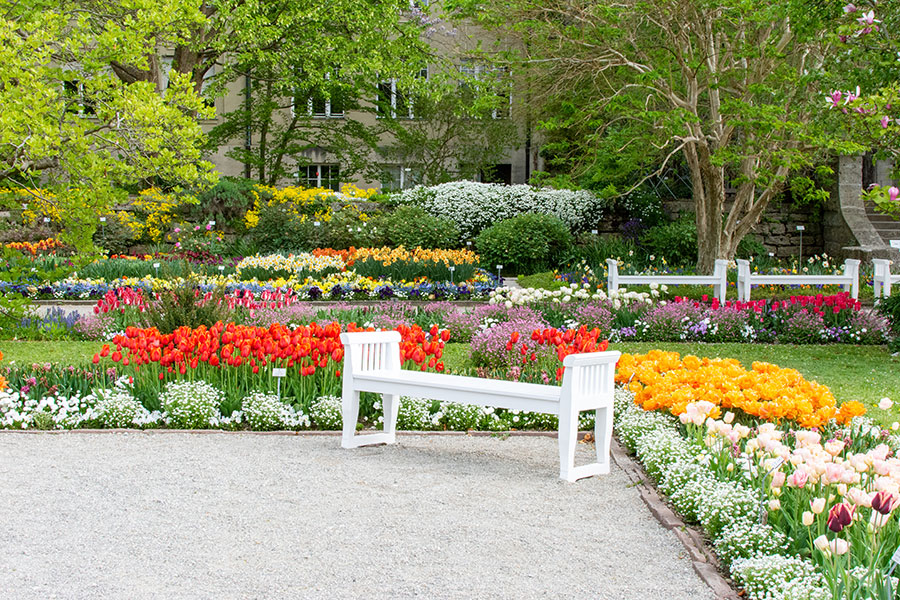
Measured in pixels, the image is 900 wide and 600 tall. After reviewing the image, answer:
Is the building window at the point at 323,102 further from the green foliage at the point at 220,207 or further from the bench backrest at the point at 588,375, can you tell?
the bench backrest at the point at 588,375

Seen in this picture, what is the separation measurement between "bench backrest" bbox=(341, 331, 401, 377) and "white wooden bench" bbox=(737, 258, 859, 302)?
766 centimetres

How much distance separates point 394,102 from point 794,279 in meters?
15.5

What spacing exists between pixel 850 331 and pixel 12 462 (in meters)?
8.71

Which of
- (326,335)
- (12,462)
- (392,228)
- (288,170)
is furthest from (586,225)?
(12,462)

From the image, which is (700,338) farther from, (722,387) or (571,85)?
(571,85)

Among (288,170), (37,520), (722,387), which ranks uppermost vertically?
(288,170)

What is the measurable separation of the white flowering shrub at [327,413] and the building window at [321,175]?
778 inches

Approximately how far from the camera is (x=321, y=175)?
90.8 ft

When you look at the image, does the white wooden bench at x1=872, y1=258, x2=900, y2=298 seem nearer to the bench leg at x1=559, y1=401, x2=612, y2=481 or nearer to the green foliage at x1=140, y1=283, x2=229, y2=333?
the bench leg at x1=559, y1=401, x2=612, y2=481

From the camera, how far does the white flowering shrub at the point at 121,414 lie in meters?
6.36

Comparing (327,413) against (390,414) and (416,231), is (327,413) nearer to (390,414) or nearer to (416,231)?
(390,414)

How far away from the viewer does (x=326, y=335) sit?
281 inches

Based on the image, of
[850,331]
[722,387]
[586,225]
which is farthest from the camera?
[586,225]

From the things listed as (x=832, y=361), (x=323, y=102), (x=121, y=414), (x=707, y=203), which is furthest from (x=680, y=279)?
(x=323, y=102)
